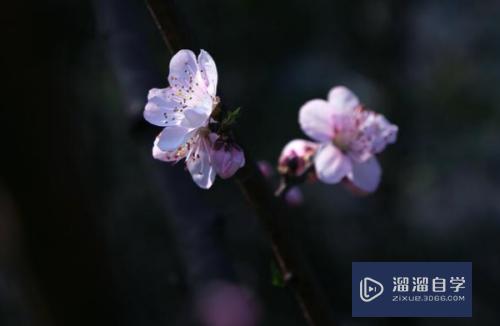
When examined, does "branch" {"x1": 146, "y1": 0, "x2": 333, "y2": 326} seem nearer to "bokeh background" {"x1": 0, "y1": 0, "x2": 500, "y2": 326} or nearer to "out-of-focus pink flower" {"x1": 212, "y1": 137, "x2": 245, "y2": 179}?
"out-of-focus pink flower" {"x1": 212, "y1": 137, "x2": 245, "y2": 179}

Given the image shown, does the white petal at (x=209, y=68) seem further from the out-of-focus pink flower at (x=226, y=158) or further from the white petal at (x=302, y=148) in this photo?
the white petal at (x=302, y=148)

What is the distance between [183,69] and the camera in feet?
2.69

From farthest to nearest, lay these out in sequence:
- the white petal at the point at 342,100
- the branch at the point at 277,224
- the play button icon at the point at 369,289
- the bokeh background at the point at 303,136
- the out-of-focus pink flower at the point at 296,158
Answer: the bokeh background at the point at 303,136, the play button icon at the point at 369,289, the white petal at the point at 342,100, the out-of-focus pink flower at the point at 296,158, the branch at the point at 277,224

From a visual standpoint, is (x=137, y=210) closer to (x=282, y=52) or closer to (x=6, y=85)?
(x=282, y=52)

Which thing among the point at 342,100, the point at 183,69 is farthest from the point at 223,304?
the point at 183,69

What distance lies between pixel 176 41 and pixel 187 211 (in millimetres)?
591

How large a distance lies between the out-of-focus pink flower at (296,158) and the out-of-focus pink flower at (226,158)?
0.27 meters

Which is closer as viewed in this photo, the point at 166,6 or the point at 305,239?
the point at 166,6

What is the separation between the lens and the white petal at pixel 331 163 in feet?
3.49

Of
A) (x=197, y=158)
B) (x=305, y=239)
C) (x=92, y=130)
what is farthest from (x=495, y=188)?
(x=197, y=158)

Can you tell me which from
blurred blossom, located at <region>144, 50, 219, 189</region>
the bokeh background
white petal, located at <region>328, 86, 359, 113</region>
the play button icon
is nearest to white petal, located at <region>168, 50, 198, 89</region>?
blurred blossom, located at <region>144, 50, 219, 189</region>

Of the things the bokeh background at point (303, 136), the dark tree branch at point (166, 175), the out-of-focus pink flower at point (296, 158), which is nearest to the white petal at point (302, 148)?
the out-of-focus pink flower at point (296, 158)

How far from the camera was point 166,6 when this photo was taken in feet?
2.41

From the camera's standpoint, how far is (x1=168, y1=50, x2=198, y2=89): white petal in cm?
77
